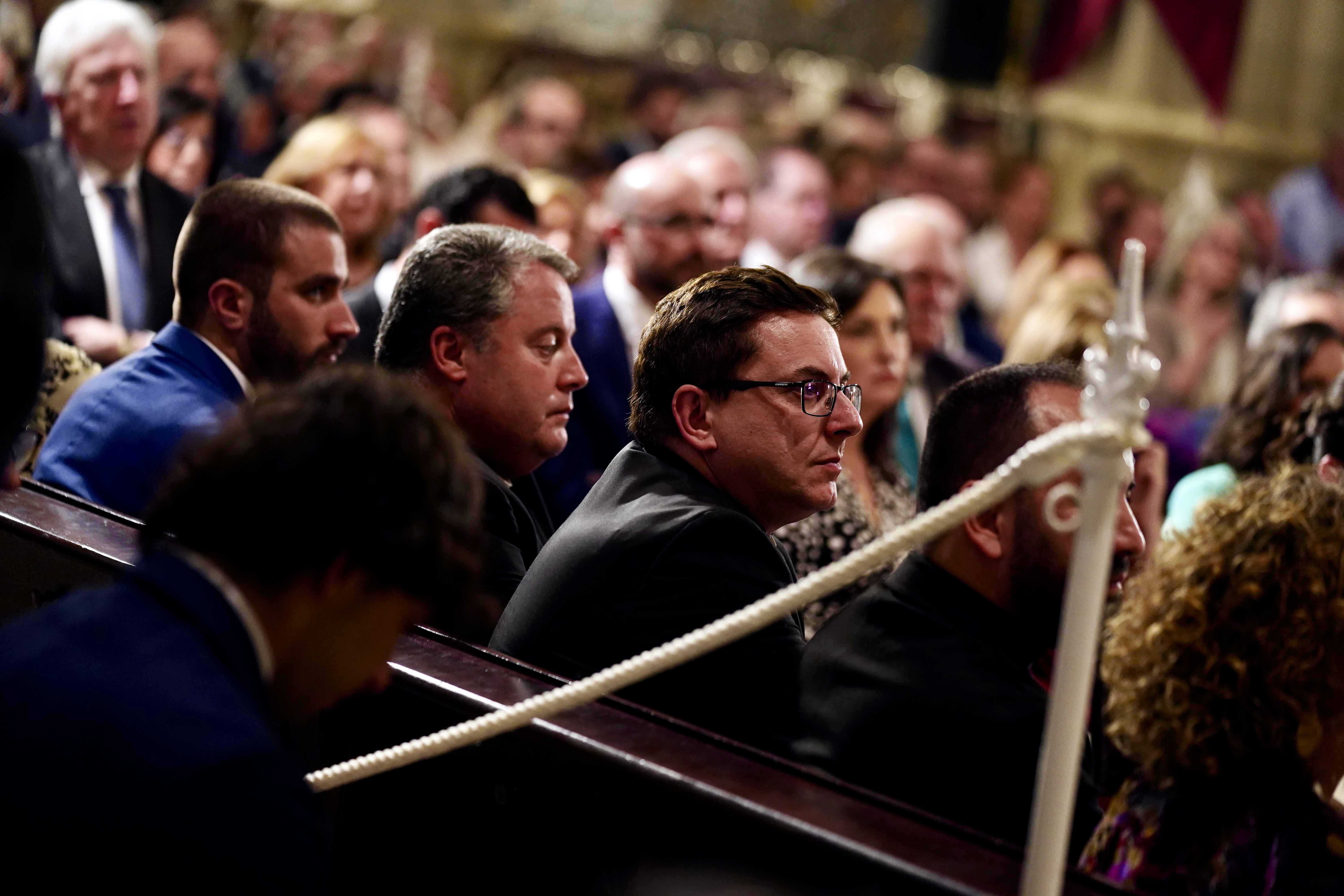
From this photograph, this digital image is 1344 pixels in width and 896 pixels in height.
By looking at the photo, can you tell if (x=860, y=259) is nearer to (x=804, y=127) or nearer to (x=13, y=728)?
(x=13, y=728)

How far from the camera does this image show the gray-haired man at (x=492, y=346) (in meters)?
2.98

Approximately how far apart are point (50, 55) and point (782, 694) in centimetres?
328

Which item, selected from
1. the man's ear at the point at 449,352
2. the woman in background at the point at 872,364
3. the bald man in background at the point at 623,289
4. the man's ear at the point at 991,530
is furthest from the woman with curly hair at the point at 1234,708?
the bald man in background at the point at 623,289

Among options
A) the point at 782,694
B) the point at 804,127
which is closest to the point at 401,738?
the point at 782,694

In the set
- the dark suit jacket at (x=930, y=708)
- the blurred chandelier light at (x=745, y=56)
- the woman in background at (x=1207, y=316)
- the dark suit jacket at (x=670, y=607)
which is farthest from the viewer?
the blurred chandelier light at (x=745, y=56)

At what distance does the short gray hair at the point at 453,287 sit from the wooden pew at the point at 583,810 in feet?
2.95

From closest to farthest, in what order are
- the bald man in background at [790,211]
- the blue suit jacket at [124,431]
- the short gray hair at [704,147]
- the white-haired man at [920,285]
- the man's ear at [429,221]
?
the blue suit jacket at [124,431] < the man's ear at [429,221] < the white-haired man at [920,285] < the short gray hair at [704,147] < the bald man in background at [790,211]

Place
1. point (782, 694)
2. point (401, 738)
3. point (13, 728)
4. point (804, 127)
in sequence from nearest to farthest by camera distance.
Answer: point (13, 728) → point (401, 738) → point (782, 694) → point (804, 127)

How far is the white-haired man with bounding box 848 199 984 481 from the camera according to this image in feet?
16.4

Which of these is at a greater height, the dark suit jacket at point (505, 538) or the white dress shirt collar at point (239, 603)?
the white dress shirt collar at point (239, 603)

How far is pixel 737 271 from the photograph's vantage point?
263cm

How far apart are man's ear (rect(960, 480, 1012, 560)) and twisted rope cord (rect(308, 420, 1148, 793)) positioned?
492 mm

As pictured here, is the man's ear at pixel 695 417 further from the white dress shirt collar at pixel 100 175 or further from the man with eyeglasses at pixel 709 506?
the white dress shirt collar at pixel 100 175

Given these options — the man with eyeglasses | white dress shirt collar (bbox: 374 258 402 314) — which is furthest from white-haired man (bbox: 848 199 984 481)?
the man with eyeglasses
